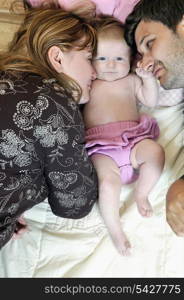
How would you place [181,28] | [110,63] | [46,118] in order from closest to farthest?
[46,118], [181,28], [110,63]

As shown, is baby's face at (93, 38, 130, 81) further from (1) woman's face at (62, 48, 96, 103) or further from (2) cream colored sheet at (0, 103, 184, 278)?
(2) cream colored sheet at (0, 103, 184, 278)

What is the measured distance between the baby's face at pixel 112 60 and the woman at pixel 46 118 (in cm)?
4

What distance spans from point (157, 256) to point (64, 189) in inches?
13.0

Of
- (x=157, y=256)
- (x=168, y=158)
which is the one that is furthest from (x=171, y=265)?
(x=168, y=158)

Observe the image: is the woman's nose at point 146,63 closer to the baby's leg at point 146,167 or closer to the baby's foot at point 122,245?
the baby's leg at point 146,167

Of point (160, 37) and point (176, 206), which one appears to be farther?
point (160, 37)

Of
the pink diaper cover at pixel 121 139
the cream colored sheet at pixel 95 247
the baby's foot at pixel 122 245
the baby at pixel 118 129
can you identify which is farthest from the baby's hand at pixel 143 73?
the baby's foot at pixel 122 245

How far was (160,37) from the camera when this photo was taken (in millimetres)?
1037

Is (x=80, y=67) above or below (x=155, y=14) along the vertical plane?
below

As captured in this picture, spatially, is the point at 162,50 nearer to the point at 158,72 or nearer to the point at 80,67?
the point at 158,72

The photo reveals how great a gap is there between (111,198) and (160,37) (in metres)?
0.47

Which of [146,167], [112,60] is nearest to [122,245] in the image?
[146,167]

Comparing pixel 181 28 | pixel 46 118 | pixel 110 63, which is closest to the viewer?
pixel 46 118

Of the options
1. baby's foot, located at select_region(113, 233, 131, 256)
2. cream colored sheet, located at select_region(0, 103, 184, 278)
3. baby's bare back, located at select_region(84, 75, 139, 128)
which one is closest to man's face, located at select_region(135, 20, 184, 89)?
baby's bare back, located at select_region(84, 75, 139, 128)
